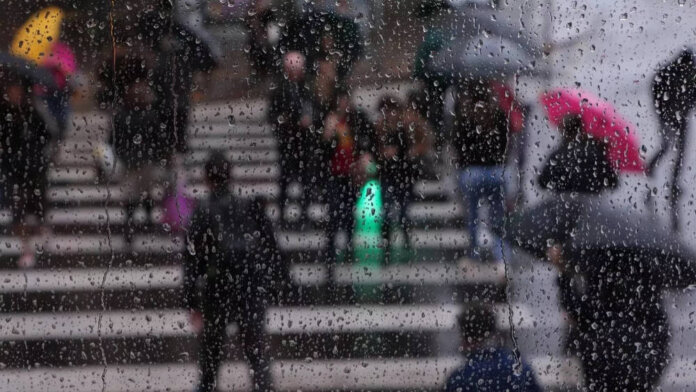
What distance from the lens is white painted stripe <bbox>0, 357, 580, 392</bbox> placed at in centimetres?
190

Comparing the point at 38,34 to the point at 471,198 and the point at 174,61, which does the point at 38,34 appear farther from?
the point at 471,198

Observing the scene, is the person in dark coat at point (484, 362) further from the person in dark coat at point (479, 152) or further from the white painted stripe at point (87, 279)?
the white painted stripe at point (87, 279)

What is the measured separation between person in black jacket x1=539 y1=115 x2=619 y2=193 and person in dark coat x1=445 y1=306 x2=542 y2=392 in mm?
352

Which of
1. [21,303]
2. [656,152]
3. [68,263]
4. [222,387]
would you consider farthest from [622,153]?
[21,303]

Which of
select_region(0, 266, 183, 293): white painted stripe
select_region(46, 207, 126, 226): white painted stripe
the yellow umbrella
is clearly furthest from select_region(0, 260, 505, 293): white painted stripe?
the yellow umbrella

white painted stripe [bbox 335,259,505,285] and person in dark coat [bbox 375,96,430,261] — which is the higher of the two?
person in dark coat [bbox 375,96,430,261]

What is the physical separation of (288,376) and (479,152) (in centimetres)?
69

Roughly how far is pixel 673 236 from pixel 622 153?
0.77 feet

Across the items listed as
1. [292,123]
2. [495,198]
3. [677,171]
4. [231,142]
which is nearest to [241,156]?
[231,142]

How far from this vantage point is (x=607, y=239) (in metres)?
1.94

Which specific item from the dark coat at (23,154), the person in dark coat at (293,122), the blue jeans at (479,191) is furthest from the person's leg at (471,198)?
the dark coat at (23,154)

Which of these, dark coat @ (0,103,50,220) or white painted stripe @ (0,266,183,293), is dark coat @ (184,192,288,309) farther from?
dark coat @ (0,103,50,220)

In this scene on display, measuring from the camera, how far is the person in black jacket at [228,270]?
1895 millimetres

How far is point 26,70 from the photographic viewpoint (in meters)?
1.85
